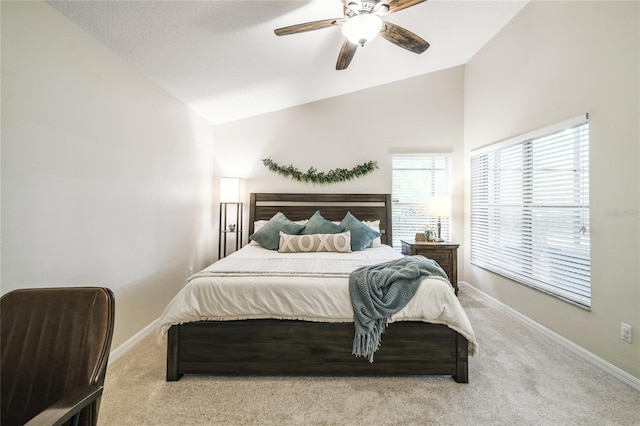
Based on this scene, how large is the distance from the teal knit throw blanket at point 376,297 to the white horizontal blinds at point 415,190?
243cm

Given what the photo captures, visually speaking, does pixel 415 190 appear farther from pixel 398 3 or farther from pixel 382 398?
pixel 382 398

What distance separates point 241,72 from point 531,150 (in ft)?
10.4

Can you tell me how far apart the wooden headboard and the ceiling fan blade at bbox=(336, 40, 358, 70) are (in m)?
1.99

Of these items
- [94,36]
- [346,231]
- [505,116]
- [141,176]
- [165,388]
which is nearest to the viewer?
[165,388]

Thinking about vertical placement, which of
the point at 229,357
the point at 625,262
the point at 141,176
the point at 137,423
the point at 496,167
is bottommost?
the point at 137,423

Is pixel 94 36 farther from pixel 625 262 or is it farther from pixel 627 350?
pixel 627 350

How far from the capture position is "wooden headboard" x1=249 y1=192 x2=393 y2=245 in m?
4.30

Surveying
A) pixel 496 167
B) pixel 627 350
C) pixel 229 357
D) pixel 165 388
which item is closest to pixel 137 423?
pixel 165 388

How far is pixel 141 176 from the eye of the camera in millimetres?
2635

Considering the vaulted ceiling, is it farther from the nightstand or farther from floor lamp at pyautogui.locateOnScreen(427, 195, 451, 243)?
the nightstand

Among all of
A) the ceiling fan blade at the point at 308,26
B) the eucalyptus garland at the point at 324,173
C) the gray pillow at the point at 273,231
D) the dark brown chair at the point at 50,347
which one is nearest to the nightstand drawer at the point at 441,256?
the eucalyptus garland at the point at 324,173

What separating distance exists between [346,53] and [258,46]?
81cm

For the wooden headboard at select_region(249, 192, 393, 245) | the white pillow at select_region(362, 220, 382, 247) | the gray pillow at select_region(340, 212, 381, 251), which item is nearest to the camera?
the gray pillow at select_region(340, 212, 381, 251)

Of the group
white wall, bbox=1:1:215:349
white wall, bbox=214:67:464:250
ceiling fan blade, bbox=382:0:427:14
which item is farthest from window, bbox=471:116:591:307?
white wall, bbox=1:1:215:349
